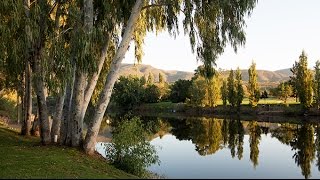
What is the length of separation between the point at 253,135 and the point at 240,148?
10.1m

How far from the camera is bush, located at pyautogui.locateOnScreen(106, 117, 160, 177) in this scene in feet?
54.2

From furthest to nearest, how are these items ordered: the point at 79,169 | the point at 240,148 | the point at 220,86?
the point at 220,86 < the point at 240,148 < the point at 79,169

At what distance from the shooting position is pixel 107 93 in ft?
57.7

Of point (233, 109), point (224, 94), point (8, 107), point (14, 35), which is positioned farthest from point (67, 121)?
point (224, 94)

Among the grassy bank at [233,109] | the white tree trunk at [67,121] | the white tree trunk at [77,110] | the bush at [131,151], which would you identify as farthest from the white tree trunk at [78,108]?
the grassy bank at [233,109]

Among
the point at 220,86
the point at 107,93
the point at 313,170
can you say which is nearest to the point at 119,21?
the point at 107,93

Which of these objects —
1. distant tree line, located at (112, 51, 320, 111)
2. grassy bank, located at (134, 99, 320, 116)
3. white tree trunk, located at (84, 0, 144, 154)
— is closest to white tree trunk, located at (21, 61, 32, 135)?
white tree trunk, located at (84, 0, 144, 154)

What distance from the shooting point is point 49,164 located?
45.0 ft

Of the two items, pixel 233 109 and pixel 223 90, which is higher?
pixel 223 90

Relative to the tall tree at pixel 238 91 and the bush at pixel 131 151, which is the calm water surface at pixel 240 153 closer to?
the bush at pixel 131 151

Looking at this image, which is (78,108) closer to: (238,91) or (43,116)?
(43,116)

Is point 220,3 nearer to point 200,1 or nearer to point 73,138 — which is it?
point 200,1

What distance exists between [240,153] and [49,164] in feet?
66.7

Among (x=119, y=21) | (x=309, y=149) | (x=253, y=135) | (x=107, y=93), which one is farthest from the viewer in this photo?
(x=253, y=135)
